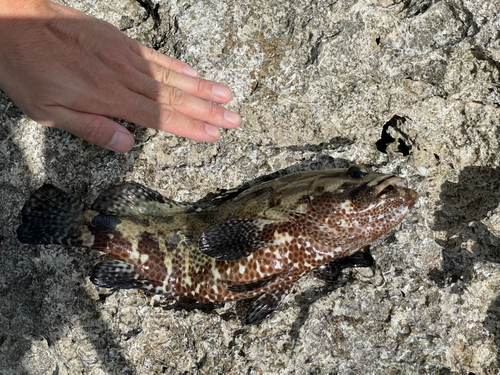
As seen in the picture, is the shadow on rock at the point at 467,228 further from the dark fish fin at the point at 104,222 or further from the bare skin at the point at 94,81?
the dark fish fin at the point at 104,222

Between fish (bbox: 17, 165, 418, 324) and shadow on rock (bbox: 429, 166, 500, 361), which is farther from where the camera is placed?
shadow on rock (bbox: 429, 166, 500, 361)

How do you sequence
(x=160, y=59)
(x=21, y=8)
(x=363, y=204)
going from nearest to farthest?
(x=363, y=204), (x=21, y=8), (x=160, y=59)

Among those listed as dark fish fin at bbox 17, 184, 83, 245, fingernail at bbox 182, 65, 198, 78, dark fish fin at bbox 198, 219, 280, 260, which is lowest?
dark fish fin at bbox 17, 184, 83, 245

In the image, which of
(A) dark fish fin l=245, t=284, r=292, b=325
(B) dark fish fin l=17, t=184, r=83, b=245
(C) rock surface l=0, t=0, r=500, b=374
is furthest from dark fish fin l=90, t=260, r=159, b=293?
(A) dark fish fin l=245, t=284, r=292, b=325

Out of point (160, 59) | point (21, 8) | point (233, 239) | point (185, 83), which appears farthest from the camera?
point (160, 59)

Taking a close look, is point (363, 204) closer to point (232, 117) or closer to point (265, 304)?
point (265, 304)

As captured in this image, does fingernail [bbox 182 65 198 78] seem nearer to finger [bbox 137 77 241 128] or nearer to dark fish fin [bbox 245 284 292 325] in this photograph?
finger [bbox 137 77 241 128]

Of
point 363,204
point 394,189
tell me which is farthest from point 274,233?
point 394,189
